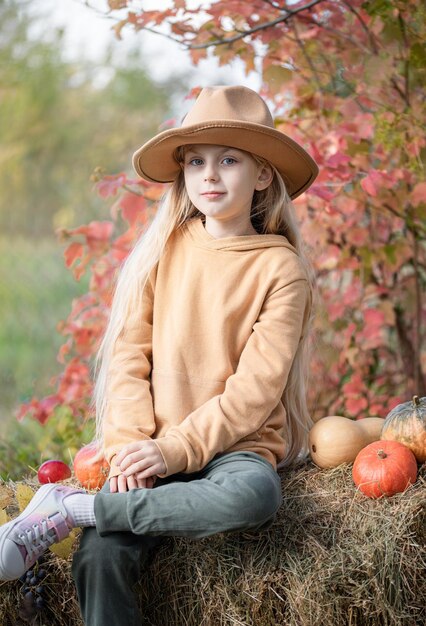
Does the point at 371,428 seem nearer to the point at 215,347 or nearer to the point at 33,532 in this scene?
the point at 215,347

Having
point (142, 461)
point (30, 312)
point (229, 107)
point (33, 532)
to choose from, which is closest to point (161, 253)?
point (229, 107)

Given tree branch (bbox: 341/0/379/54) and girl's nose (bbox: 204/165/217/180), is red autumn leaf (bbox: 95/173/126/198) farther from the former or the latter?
tree branch (bbox: 341/0/379/54)

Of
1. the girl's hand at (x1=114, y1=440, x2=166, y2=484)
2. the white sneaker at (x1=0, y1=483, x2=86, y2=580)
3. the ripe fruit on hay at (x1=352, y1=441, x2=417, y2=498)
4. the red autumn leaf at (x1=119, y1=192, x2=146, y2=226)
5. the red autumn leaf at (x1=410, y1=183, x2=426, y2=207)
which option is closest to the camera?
the white sneaker at (x1=0, y1=483, x2=86, y2=580)

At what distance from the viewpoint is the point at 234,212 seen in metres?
2.62

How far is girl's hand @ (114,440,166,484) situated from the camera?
2.33 m

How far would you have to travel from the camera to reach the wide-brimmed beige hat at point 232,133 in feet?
8.26

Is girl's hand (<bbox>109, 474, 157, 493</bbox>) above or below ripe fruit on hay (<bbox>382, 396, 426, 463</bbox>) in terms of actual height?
above

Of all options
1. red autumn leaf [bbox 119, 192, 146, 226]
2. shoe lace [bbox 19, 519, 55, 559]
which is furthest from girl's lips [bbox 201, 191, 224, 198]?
red autumn leaf [bbox 119, 192, 146, 226]

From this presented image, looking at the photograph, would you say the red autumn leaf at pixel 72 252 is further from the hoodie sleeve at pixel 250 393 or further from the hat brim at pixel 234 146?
the hoodie sleeve at pixel 250 393

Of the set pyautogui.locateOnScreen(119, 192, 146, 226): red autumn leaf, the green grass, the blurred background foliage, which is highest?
pyautogui.locateOnScreen(119, 192, 146, 226): red autumn leaf

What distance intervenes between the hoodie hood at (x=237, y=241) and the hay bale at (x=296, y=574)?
2.70 ft

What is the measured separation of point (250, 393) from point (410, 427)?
1.89ft

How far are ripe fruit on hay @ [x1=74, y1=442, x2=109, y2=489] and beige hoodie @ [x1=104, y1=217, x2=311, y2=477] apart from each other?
20cm

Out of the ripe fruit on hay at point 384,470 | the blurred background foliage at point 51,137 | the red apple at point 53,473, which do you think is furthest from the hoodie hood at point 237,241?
the blurred background foliage at point 51,137
